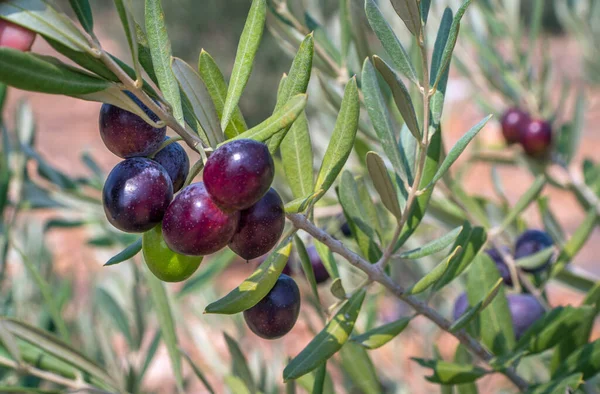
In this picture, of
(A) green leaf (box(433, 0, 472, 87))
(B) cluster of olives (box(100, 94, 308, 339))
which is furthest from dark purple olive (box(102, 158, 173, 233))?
(A) green leaf (box(433, 0, 472, 87))

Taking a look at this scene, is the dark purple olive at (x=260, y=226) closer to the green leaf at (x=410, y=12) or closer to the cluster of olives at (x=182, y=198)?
the cluster of olives at (x=182, y=198)

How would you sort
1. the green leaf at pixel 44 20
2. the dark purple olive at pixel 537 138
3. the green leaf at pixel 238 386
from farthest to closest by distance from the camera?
the dark purple olive at pixel 537 138 < the green leaf at pixel 238 386 < the green leaf at pixel 44 20

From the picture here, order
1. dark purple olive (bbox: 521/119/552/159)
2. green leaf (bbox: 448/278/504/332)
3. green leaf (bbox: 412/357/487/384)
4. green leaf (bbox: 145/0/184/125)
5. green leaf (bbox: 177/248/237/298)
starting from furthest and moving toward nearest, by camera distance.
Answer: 1. dark purple olive (bbox: 521/119/552/159)
2. green leaf (bbox: 177/248/237/298)
3. green leaf (bbox: 412/357/487/384)
4. green leaf (bbox: 448/278/504/332)
5. green leaf (bbox: 145/0/184/125)

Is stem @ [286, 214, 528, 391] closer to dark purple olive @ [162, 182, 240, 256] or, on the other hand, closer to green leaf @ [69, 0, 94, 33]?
dark purple olive @ [162, 182, 240, 256]

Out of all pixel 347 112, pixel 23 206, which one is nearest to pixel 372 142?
pixel 347 112

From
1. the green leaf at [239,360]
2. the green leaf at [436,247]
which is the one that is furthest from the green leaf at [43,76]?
the green leaf at [239,360]

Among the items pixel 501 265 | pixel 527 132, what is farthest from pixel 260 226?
pixel 527 132
